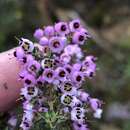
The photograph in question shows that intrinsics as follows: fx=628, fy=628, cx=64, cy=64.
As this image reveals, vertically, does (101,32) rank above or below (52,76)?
above

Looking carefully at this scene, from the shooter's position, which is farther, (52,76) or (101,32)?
(101,32)

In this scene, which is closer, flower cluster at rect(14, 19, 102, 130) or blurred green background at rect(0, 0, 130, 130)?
flower cluster at rect(14, 19, 102, 130)

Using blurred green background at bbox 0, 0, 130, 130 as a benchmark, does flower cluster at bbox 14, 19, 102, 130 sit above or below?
below

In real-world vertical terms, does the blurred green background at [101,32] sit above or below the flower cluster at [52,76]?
above

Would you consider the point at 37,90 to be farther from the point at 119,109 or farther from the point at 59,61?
the point at 119,109
